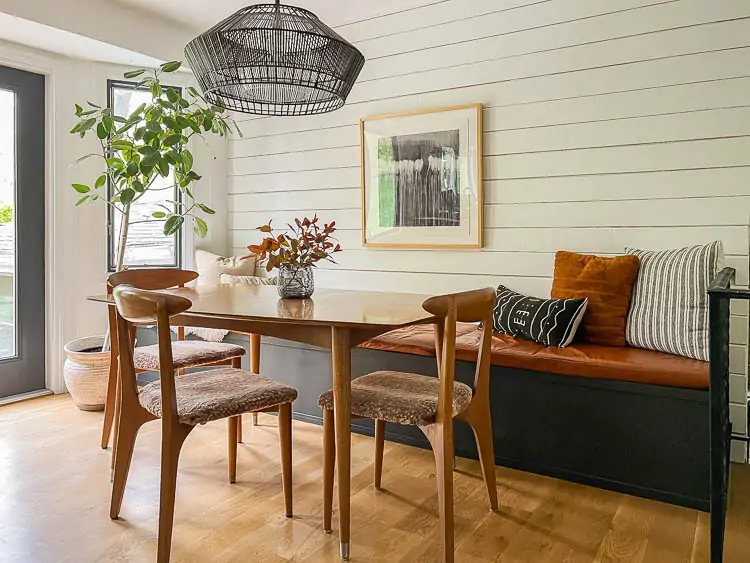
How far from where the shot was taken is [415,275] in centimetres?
377

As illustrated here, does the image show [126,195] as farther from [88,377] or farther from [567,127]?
[567,127]

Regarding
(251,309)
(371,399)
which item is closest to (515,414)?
(371,399)

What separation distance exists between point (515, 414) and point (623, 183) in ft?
4.24

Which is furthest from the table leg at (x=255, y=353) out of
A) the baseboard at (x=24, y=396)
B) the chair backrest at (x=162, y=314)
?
the baseboard at (x=24, y=396)

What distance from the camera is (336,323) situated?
1944mm

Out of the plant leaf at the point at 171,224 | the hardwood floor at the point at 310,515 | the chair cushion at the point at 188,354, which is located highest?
the plant leaf at the point at 171,224

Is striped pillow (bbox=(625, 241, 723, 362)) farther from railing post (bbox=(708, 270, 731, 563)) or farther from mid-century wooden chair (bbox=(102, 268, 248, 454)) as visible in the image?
mid-century wooden chair (bbox=(102, 268, 248, 454))

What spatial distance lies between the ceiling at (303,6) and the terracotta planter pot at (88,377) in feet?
6.92

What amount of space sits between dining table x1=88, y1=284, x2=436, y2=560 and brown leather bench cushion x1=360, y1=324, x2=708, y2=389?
482 millimetres

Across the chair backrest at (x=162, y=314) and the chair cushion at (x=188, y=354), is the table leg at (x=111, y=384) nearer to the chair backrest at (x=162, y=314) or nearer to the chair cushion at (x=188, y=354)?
the chair cushion at (x=188, y=354)

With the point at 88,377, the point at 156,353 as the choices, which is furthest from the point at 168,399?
the point at 88,377

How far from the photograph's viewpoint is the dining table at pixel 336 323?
6.45 feet

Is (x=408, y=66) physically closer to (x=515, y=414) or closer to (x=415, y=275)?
(x=415, y=275)

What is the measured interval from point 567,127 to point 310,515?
2.26 meters
